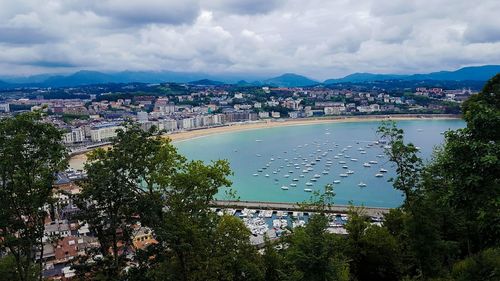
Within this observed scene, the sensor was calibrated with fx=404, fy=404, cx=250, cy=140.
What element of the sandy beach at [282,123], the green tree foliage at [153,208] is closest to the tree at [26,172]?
the green tree foliage at [153,208]

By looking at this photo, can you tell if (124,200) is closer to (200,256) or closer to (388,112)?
(200,256)

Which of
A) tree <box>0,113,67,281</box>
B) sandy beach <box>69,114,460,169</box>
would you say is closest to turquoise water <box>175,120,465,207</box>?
sandy beach <box>69,114,460,169</box>

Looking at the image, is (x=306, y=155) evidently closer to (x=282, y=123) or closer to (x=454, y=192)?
(x=282, y=123)

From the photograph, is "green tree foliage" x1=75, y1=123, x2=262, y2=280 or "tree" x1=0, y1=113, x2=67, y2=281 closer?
"tree" x1=0, y1=113, x2=67, y2=281

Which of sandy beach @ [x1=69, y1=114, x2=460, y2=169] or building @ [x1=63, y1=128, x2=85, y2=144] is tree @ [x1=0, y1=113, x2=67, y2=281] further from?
sandy beach @ [x1=69, y1=114, x2=460, y2=169]

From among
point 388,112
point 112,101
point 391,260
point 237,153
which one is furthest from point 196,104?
point 391,260

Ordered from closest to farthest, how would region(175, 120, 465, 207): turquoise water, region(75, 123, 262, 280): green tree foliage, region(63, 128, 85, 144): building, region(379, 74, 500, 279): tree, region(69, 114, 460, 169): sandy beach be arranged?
region(379, 74, 500, 279): tree, region(75, 123, 262, 280): green tree foliage, region(175, 120, 465, 207): turquoise water, region(63, 128, 85, 144): building, region(69, 114, 460, 169): sandy beach
